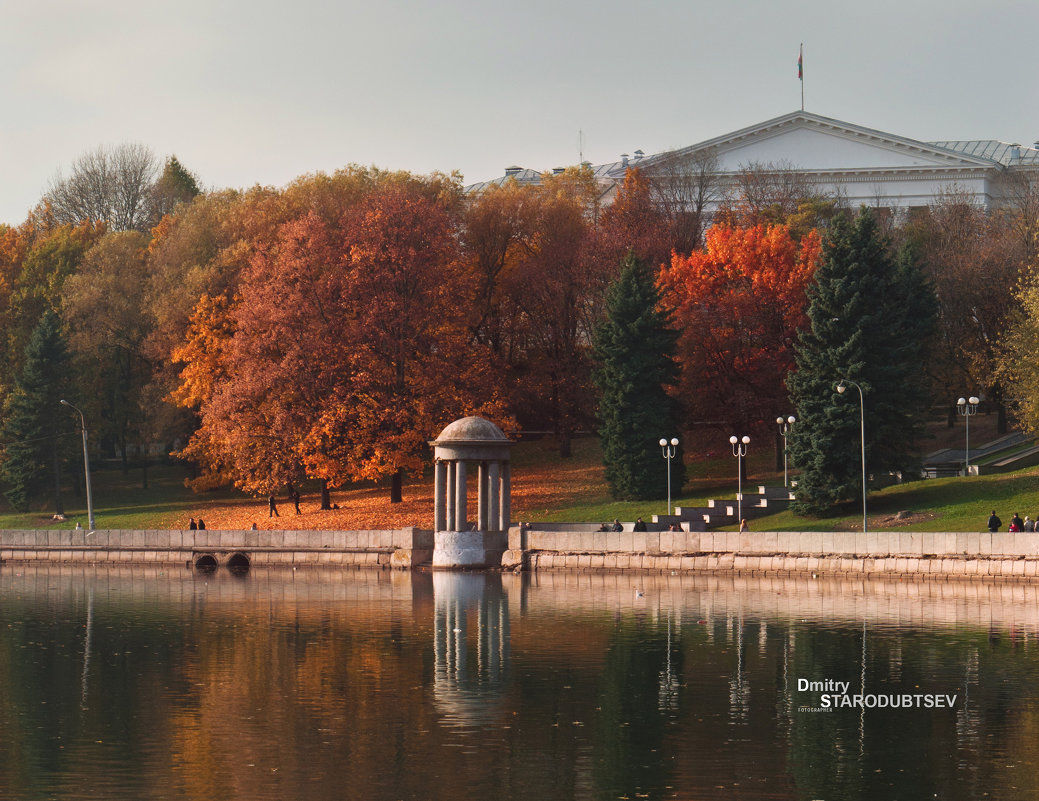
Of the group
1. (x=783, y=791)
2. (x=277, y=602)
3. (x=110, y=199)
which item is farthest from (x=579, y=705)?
(x=110, y=199)

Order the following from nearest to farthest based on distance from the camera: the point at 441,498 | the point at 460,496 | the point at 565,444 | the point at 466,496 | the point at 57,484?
the point at 460,496
the point at 466,496
the point at 441,498
the point at 565,444
the point at 57,484

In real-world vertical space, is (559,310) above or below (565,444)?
above

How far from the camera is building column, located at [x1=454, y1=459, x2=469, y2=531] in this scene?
52.1 m

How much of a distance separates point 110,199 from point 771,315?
49.0 metres

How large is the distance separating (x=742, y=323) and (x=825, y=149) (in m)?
27.8

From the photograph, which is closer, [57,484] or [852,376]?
[852,376]

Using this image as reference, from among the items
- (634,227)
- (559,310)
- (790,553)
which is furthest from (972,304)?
(790,553)

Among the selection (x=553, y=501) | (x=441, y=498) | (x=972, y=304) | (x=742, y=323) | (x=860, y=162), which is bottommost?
(x=553, y=501)

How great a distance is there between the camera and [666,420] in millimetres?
62969

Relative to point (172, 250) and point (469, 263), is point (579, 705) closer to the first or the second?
point (469, 263)

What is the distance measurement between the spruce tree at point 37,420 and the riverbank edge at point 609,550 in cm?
1549

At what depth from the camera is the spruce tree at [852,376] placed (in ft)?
178

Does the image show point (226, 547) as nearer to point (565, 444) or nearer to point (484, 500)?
point (484, 500)

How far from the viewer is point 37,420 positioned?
75.9 meters
